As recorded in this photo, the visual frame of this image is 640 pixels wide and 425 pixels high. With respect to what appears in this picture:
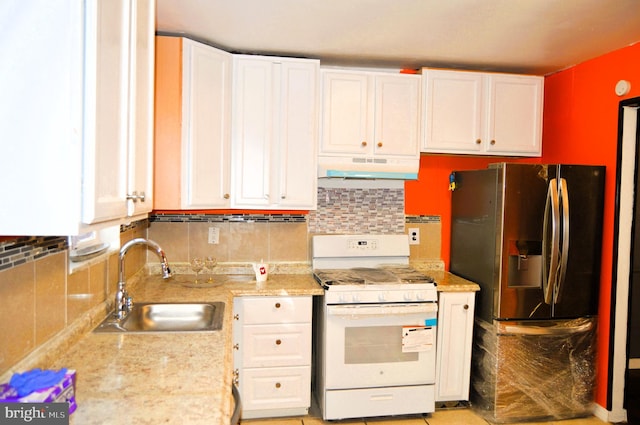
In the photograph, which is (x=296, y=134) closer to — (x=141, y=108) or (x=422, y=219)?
(x=422, y=219)

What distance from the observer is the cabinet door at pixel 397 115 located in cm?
A: 292

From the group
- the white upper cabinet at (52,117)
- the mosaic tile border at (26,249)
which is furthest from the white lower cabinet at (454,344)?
the white upper cabinet at (52,117)

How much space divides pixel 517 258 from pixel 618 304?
0.71 m

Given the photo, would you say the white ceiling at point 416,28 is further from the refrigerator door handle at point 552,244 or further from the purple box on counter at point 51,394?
the purple box on counter at point 51,394

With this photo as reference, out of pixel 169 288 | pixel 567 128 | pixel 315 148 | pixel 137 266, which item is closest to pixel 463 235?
pixel 567 128

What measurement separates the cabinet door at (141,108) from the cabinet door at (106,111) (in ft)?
0.17

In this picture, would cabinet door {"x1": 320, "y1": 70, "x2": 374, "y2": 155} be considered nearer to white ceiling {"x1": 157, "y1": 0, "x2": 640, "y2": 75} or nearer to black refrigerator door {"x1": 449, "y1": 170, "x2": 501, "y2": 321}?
white ceiling {"x1": 157, "y1": 0, "x2": 640, "y2": 75}

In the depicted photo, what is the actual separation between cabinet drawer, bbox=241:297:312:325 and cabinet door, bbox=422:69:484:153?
1362 millimetres

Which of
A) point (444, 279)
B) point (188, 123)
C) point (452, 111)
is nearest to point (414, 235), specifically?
point (444, 279)

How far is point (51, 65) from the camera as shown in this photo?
2.86 ft

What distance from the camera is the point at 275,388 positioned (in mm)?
2705

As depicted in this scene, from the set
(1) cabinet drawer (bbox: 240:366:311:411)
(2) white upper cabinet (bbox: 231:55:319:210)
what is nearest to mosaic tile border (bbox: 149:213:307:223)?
(2) white upper cabinet (bbox: 231:55:319:210)

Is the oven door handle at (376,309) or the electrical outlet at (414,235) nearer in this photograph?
Answer: the oven door handle at (376,309)

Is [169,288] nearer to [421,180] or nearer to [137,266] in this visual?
[137,266]
